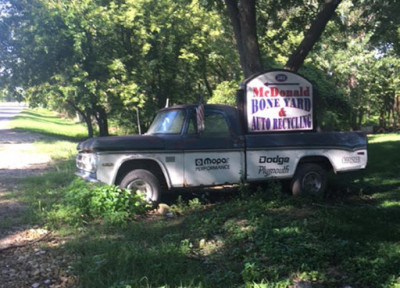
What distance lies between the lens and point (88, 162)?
23.2ft

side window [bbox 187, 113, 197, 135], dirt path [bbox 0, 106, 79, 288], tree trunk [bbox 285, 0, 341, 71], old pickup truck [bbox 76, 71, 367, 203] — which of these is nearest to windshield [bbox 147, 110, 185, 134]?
old pickup truck [bbox 76, 71, 367, 203]

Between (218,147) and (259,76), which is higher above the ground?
(259,76)

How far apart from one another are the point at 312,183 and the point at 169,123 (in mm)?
2944

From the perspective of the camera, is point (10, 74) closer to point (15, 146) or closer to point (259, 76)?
point (15, 146)

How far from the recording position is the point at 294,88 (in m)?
8.02

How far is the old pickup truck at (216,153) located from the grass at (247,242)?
436 mm

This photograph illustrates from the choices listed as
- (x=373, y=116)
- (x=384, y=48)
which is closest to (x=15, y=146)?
(x=384, y=48)

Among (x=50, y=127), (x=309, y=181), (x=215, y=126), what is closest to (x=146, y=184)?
(x=215, y=126)

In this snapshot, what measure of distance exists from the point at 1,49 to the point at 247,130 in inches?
674

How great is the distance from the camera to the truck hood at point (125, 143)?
6.81 m

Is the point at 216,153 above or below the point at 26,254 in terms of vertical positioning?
above

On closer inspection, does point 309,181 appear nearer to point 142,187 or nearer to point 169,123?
point 169,123

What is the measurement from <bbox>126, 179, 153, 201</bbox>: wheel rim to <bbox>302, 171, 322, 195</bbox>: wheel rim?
2908 mm

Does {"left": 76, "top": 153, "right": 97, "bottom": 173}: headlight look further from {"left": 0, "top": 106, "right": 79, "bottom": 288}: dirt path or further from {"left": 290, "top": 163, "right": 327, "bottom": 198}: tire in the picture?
{"left": 290, "top": 163, "right": 327, "bottom": 198}: tire
